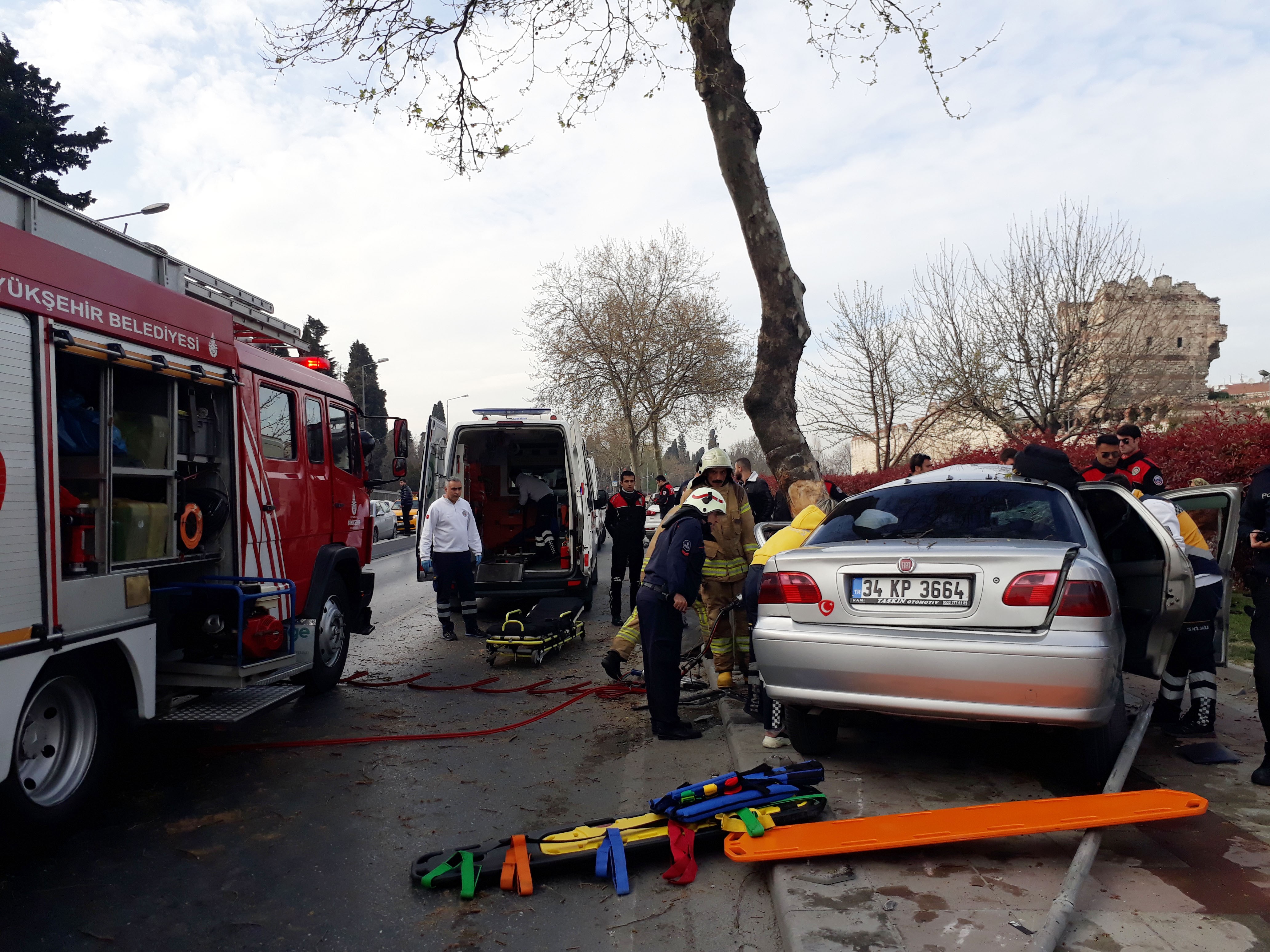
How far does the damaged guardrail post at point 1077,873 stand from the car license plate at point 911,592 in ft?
3.32

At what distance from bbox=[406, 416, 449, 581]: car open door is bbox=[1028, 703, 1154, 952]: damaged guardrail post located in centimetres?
782

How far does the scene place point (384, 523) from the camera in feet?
114

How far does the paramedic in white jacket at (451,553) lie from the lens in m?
9.91

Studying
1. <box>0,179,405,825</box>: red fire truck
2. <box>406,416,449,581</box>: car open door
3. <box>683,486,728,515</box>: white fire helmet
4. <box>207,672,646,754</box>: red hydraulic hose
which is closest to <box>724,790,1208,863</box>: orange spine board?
<box>683,486,728,515</box>: white fire helmet

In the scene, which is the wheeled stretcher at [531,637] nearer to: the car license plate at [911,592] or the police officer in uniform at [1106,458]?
the car license plate at [911,592]

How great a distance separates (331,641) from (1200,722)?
20.3 ft

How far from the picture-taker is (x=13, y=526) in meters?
3.82

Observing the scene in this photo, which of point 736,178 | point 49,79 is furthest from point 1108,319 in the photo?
point 49,79

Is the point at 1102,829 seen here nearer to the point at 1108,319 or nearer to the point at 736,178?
the point at 736,178

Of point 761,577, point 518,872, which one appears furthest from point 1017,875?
point 761,577

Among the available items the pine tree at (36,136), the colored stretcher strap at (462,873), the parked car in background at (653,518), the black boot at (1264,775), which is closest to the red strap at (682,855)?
the colored stretcher strap at (462,873)

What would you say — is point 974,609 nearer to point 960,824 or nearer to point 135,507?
point 960,824

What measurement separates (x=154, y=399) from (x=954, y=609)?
4530 millimetres

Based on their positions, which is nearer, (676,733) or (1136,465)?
(676,733)
